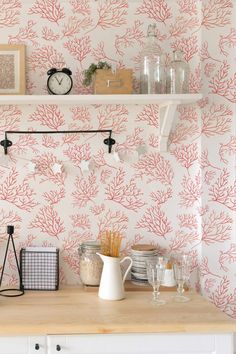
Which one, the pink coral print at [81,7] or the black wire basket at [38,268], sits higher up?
the pink coral print at [81,7]

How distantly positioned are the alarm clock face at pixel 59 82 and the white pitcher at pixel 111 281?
2.51 feet

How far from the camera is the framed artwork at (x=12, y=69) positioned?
7.23ft

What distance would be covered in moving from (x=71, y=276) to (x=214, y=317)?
0.75 meters

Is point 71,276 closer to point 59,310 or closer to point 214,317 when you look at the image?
point 59,310

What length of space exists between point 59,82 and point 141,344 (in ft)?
3.85

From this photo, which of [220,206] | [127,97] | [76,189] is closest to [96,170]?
[76,189]

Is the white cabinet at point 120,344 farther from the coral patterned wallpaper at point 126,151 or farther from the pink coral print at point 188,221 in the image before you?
the pink coral print at point 188,221

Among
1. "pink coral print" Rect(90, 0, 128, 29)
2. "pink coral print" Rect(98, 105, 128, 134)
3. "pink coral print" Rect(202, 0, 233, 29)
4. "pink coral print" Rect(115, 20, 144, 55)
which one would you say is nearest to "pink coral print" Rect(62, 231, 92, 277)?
"pink coral print" Rect(98, 105, 128, 134)

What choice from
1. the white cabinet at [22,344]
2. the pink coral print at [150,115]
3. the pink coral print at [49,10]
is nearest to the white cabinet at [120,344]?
the white cabinet at [22,344]

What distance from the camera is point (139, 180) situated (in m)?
2.30

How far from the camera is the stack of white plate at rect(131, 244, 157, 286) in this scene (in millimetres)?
2172

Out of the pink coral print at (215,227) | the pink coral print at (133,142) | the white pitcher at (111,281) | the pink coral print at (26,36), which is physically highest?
the pink coral print at (26,36)

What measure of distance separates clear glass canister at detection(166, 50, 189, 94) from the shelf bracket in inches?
2.9

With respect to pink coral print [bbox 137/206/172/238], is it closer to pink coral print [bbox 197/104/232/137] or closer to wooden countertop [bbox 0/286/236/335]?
wooden countertop [bbox 0/286/236/335]
